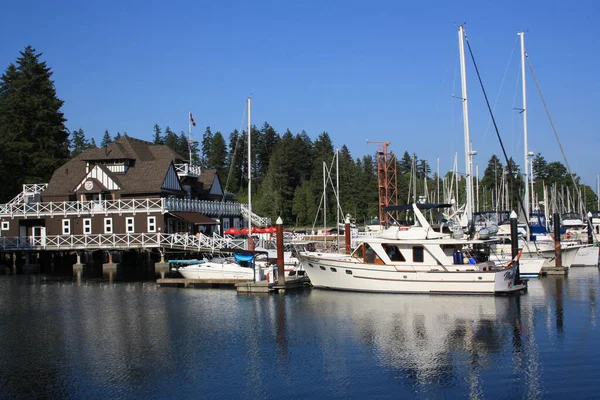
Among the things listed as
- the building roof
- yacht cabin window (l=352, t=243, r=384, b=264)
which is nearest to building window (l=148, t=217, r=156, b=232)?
the building roof

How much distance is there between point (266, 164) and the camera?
11806 cm

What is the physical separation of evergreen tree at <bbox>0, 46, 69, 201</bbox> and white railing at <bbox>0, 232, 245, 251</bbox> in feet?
61.3

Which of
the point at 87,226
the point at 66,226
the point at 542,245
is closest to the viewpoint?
the point at 542,245

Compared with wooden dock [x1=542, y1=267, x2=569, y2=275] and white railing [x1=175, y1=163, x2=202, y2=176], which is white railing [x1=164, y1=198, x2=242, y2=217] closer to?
white railing [x1=175, y1=163, x2=202, y2=176]

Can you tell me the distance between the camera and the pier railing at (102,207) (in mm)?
48906

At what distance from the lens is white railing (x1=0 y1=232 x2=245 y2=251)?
45.9m

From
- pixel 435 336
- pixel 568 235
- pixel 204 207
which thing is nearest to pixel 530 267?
pixel 435 336

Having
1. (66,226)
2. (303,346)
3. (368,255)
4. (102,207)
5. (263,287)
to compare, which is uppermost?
(102,207)

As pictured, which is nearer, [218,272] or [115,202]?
[218,272]

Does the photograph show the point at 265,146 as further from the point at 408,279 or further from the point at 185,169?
the point at 408,279

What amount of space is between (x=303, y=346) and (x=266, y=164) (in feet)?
320

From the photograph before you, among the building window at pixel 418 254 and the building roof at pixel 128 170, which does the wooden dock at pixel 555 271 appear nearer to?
the building window at pixel 418 254

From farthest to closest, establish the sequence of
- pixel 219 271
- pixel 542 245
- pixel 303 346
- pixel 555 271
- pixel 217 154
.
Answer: pixel 217 154
pixel 542 245
pixel 555 271
pixel 219 271
pixel 303 346

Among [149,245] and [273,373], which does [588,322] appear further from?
[149,245]
